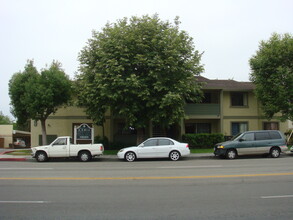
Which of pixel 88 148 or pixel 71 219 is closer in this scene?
pixel 71 219

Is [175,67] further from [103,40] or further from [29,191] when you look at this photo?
[29,191]

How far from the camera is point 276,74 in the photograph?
22.3 meters

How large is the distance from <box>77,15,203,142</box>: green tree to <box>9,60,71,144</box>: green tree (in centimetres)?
279

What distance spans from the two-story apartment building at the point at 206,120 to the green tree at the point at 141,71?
20.9 ft

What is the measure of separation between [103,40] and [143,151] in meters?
8.18

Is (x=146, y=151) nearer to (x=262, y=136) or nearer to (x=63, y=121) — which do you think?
(x=262, y=136)

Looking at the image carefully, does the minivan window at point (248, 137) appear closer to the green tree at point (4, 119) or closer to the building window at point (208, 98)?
the building window at point (208, 98)

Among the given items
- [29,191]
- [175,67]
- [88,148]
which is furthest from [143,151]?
[29,191]

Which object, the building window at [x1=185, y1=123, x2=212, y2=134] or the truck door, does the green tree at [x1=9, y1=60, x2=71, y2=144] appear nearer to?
the truck door

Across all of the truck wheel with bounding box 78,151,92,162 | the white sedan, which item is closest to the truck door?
the truck wheel with bounding box 78,151,92,162

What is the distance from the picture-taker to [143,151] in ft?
55.4

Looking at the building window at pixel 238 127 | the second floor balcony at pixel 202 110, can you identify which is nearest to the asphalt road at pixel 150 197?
the second floor balcony at pixel 202 110

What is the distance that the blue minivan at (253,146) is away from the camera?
1750cm

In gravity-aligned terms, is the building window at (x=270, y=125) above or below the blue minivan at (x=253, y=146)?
above
